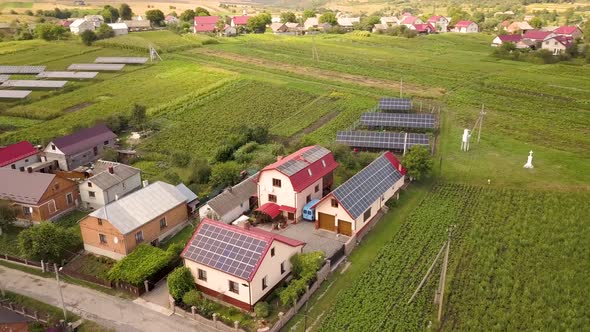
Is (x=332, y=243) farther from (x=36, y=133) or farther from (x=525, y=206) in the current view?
(x=36, y=133)

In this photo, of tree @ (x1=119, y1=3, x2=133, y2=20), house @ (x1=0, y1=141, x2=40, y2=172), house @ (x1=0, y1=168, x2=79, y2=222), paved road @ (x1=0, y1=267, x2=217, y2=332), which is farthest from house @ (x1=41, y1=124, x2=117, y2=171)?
tree @ (x1=119, y1=3, x2=133, y2=20)

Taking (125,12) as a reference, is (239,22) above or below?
below

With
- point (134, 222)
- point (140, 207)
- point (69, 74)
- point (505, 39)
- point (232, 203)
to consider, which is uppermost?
point (505, 39)

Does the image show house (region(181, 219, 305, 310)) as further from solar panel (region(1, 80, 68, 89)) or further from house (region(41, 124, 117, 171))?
solar panel (region(1, 80, 68, 89))

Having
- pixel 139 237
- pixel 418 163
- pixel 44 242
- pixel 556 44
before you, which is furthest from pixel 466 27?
pixel 44 242

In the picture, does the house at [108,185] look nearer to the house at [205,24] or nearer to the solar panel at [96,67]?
the solar panel at [96,67]

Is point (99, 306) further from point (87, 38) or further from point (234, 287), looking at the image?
point (87, 38)
